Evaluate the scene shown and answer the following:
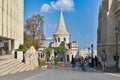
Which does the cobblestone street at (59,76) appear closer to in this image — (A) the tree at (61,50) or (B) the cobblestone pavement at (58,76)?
(B) the cobblestone pavement at (58,76)

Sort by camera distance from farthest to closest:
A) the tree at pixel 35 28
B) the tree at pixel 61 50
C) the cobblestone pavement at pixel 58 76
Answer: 1. the tree at pixel 61 50
2. the tree at pixel 35 28
3. the cobblestone pavement at pixel 58 76

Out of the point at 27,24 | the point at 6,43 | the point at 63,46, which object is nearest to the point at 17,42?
the point at 6,43

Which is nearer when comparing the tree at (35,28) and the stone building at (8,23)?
the stone building at (8,23)

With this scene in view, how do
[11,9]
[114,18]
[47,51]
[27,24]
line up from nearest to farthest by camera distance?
[11,9]
[114,18]
[27,24]
[47,51]

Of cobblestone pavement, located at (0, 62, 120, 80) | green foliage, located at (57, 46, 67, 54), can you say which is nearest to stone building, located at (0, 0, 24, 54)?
cobblestone pavement, located at (0, 62, 120, 80)

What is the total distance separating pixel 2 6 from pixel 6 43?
1735 cm

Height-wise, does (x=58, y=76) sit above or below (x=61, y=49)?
below

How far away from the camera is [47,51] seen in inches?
7047

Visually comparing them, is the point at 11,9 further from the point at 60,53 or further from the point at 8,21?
the point at 60,53

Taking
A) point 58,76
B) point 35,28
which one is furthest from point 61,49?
point 58,76

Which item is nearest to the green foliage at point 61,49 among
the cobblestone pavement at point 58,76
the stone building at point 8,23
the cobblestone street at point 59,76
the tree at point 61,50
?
the tree at point 61,50

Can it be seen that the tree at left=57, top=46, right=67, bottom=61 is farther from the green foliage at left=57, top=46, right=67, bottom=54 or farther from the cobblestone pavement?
the cobblestone pavement

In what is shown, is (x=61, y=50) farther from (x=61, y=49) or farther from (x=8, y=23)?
(x=8, y=23)

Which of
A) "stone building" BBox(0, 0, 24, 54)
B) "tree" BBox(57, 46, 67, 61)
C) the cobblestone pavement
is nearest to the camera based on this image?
the cobblestone pavement
